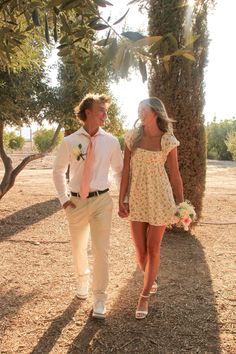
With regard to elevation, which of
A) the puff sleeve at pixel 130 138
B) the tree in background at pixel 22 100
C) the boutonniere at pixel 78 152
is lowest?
the boutonniere at pixel 78 152

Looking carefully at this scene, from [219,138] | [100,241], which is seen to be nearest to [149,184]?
[100,241]

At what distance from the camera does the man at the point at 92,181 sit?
427cm

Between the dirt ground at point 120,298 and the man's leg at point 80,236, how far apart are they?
27 cm

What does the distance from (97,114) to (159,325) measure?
7.06ft

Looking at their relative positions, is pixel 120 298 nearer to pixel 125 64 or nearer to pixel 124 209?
pixel 124 209

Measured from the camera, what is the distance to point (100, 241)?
426 cm

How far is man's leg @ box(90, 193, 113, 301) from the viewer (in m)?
4.25

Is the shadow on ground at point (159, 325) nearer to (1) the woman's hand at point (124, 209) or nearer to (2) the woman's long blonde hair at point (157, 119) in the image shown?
(1) the woman's hand at point (124, 209)

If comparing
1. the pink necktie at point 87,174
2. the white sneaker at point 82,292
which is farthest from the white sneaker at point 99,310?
the pink necktie at point 87,174

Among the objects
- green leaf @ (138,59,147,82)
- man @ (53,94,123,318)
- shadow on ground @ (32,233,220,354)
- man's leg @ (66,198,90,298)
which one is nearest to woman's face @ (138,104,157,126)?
man @ (53,94,123,318)

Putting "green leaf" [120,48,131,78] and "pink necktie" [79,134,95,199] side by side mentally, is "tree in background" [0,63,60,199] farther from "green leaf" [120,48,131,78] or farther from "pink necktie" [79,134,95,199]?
"green leaf" [120,48,131,78]

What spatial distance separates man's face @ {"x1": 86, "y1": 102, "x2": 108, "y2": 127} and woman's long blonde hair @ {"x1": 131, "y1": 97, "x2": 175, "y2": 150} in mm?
388

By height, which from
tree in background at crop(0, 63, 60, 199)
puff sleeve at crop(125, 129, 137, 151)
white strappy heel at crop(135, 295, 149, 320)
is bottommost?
white strappy heel at crop(135, 295, 149, 320)

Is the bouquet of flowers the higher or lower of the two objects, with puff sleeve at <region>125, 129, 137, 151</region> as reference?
lower
